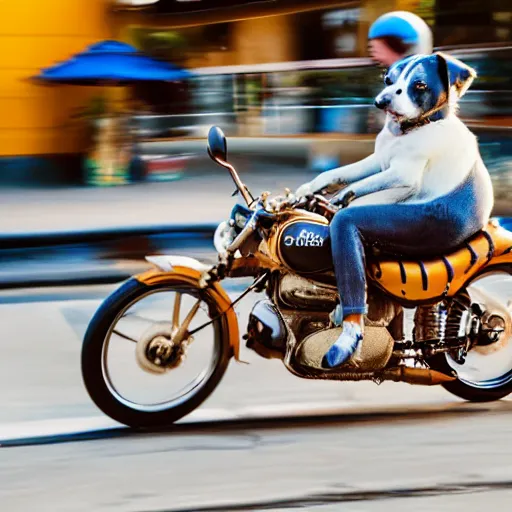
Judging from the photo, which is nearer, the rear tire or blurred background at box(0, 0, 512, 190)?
the rear tire

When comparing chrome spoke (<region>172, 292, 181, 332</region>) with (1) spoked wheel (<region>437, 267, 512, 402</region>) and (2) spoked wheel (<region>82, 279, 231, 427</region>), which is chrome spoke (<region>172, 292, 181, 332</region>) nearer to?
(2) spoked wheel (<region>82, 279, 231, 427</region>)

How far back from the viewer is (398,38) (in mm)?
4504

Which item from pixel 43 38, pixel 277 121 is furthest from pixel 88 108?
pixel 277 121

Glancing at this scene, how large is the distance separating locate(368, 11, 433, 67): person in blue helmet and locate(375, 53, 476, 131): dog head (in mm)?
134

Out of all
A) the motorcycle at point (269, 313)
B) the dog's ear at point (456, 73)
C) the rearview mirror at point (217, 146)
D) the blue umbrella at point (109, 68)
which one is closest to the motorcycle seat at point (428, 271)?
the motorcycle at point (269, 313)

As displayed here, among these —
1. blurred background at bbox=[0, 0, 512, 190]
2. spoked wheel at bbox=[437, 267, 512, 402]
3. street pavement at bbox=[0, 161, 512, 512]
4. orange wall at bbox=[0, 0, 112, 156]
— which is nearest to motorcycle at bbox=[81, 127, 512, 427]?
spoked wheel at bbox=[437, 267, 512, 402]

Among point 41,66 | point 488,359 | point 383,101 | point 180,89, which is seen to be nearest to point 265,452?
point 488,359

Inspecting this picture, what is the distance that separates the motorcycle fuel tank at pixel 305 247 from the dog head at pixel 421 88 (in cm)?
56

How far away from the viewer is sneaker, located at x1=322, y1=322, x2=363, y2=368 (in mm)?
4316

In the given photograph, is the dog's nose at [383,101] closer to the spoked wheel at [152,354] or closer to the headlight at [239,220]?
the headlight at [239,220]

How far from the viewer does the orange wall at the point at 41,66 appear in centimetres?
1405

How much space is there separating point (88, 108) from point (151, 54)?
44.6 inches

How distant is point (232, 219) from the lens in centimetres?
453

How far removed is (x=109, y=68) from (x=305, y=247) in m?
9.35
